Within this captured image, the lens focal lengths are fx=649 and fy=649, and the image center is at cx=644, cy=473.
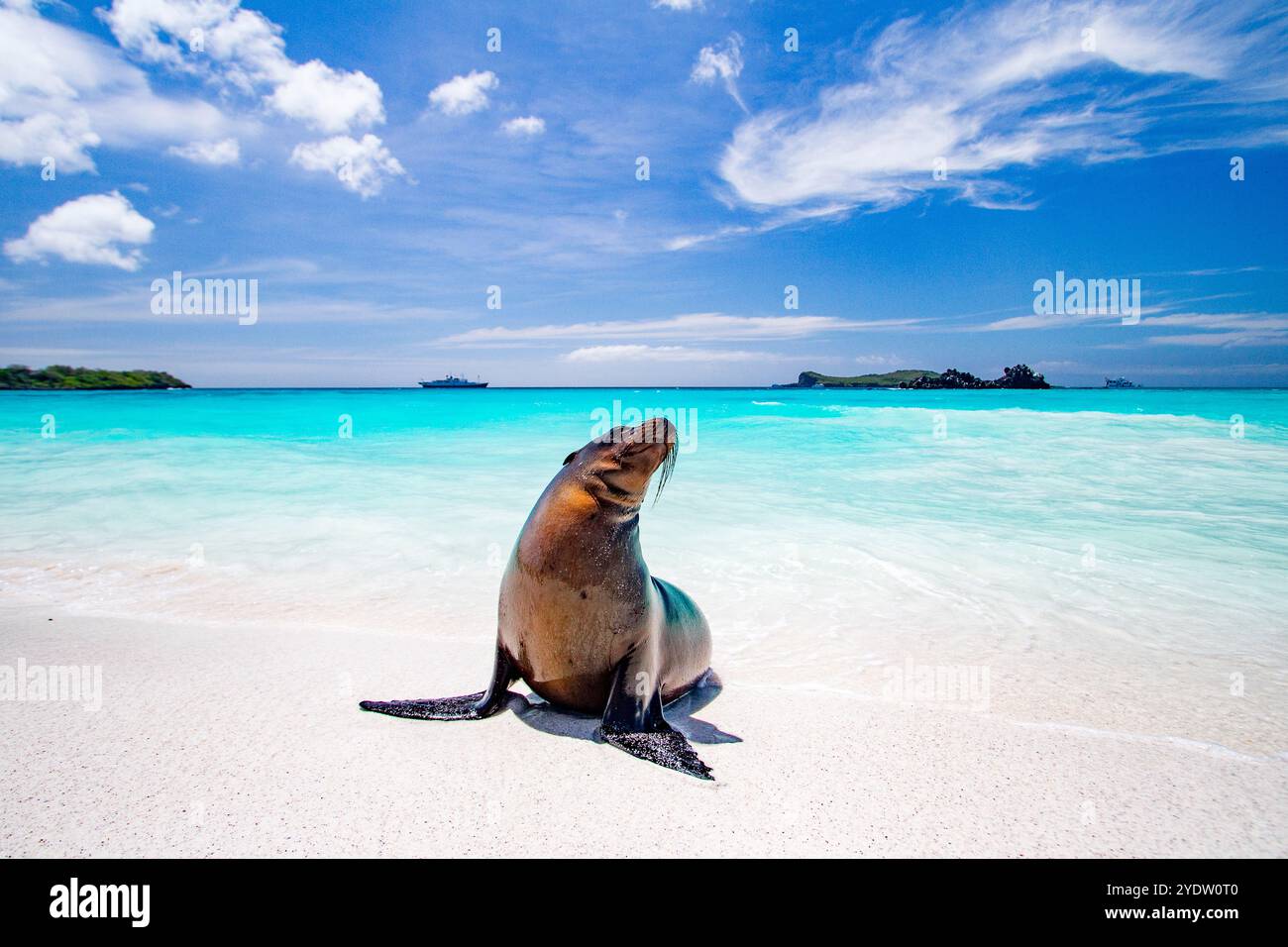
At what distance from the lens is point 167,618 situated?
473 centimetres

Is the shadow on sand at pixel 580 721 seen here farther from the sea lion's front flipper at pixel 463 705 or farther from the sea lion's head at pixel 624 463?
the sea lion's head at pixel 624 463

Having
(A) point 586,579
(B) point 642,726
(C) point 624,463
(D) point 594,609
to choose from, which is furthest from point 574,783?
(C) point 624,463

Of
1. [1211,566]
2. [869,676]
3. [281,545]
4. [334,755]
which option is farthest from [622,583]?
[1211,566]

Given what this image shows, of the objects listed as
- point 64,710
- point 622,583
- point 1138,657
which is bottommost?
point 1138,657

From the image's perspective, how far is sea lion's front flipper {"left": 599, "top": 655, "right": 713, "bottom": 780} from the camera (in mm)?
2578

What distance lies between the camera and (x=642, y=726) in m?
2.81

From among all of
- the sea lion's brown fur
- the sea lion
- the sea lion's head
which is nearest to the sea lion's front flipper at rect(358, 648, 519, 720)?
the sea lion

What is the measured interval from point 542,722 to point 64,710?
7.37ft

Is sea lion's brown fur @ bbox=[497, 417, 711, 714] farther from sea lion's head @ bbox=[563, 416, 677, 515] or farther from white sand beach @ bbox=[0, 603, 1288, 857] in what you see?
white sand beach @ bbox=[0, 603, 1288, 857]

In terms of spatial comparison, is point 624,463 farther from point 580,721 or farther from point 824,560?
point 824,560

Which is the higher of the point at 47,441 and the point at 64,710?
the point at 47,441

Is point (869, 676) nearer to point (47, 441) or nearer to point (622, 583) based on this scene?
point (622, 583)

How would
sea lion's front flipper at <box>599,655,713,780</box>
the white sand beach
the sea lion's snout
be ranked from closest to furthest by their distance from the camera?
the white sand beach < the sea lion's snout < sea lion's front flipper at <box>599,655,713,780</box>

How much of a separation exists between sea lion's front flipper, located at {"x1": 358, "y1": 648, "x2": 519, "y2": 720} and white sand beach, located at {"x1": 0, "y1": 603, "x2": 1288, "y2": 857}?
0.18 ft
